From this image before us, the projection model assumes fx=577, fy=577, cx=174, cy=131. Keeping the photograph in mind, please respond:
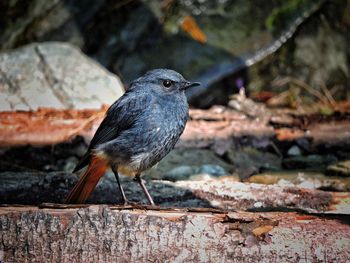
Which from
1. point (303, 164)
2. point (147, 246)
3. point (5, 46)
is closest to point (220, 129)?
point (303, 164)

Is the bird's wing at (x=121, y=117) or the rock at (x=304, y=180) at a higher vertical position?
the bird's wing at (x=121, y=117)

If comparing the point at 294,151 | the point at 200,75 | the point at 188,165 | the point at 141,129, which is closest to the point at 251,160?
the point at 294,151

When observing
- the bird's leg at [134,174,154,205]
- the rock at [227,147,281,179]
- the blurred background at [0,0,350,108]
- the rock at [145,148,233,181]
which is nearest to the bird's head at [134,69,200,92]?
the bird's leg at [134,174,154,205]

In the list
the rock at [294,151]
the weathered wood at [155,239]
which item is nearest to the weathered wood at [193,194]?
the weathered wood at [155,239]

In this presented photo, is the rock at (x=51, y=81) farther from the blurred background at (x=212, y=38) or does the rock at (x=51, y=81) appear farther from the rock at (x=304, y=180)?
the rock at (x=304, y=180)

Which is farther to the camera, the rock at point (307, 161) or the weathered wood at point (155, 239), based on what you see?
the rock at point (307, 161)
